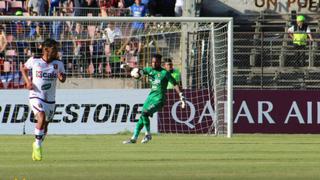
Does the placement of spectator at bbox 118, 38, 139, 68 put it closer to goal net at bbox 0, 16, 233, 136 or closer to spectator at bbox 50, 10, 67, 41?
goal net at bbox 0, 16, 233, 136

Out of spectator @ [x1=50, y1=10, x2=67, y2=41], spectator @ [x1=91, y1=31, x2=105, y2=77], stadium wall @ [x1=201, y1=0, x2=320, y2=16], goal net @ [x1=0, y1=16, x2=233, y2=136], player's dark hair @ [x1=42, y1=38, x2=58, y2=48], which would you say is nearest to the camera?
player's dark hair @ [x1=42, y1=38, x2=58, y2=48]

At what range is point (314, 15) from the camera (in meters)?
34.4

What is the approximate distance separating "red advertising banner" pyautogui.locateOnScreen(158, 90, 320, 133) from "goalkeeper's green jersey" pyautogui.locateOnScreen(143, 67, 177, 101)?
14.3 feet

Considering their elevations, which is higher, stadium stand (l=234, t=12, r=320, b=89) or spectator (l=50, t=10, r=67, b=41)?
spectator (l=50, t=10, r=67, b=41)

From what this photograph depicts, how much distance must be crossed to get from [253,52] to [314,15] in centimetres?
573

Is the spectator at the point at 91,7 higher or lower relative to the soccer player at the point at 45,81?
higher

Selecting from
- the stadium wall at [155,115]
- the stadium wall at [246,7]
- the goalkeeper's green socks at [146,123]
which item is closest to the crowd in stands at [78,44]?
the stadium wall at [155,115]

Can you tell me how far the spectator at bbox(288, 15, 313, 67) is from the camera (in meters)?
29.6

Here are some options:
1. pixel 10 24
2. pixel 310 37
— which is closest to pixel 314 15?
pixel 310 37

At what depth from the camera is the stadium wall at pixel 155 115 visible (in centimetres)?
2708

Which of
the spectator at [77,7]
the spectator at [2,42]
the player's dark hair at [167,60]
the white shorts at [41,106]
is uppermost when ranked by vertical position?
the spectator at [77,7]

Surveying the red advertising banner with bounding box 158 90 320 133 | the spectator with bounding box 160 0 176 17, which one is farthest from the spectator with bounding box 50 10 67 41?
the spectator with bounding box 160 0 176 17

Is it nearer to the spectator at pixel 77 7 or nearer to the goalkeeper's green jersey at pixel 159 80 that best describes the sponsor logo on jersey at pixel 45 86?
the goalkeeper's green jersey at pixel 159 80

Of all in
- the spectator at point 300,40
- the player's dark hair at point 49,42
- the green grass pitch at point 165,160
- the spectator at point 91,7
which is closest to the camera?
the green grass pitch at point 165,160
